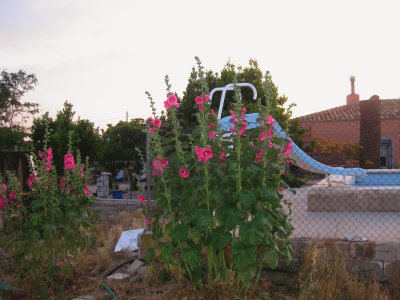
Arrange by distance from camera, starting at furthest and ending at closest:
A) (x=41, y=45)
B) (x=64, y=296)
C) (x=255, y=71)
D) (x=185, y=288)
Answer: (x=255, y=71)
(x=41, y=45)
(x=64, y=296)
(x=185, y=288)

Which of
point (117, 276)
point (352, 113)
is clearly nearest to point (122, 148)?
point (352, 113)

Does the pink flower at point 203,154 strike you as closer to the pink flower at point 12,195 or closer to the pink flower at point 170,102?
the pink flower at point 170,102

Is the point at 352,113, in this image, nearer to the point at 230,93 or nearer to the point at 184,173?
the point at 230,93

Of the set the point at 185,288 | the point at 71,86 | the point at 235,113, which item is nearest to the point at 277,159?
the point at 235,113

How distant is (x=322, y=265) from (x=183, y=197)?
1298 millimetres

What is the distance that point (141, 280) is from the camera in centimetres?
399

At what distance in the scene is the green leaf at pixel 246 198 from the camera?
2705 millimetres

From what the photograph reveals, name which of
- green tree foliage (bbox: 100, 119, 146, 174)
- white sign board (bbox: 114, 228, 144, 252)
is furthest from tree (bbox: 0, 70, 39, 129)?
white sign board (bbox: 114, 228, 144, 252)

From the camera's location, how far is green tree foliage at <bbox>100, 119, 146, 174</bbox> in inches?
755

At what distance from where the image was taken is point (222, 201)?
2789 millimetres

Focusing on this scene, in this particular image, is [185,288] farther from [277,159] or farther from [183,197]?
[277,159]

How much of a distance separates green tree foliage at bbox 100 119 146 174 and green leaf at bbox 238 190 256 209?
50.1 feet

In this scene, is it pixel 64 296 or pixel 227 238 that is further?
pixel 64 296

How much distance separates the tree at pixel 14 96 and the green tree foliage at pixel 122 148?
363cm
